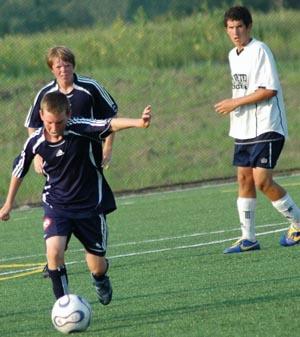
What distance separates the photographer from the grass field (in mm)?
6867

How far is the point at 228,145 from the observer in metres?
18.9

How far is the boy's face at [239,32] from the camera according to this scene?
9.44 metres

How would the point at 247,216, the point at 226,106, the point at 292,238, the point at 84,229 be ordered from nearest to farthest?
the point at 84,229
the point at 226,106
the point at 247,216
the point at 292,238

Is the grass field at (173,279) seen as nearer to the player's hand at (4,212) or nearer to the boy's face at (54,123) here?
the player's hand at (4,212)

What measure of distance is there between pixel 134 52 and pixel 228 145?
9.60ft

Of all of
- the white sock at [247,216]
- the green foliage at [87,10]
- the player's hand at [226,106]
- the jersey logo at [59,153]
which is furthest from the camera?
the green foliage at [87,10]

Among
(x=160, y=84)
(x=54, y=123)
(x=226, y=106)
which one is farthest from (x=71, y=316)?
(x=160, y=84)

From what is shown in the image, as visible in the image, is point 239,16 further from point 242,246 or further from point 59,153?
point 59,153

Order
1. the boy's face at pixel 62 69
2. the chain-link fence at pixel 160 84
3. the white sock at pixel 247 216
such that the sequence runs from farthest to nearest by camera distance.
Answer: the chain-link fence at pixel 160 84 < the white sock at pixel 247 216 < the boy's face at pixel 62 69

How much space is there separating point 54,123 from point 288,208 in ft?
10.3

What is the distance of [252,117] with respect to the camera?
956 cm

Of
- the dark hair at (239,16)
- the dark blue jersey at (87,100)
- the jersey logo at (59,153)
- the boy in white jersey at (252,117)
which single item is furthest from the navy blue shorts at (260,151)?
the jersey logo at (59,153)

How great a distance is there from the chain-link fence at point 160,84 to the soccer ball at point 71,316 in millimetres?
10346

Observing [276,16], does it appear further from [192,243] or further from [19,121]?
[192,243]
